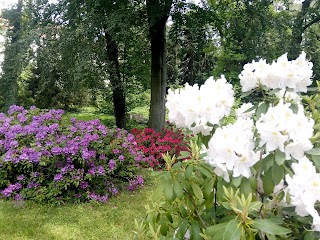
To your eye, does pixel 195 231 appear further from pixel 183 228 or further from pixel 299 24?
pixel 299 24

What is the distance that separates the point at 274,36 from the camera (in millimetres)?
11844

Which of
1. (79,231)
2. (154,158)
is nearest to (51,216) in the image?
(79,231)

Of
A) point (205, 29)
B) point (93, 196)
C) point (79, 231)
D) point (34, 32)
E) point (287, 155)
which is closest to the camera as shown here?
point (287, 155)

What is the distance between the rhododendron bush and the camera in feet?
3.18

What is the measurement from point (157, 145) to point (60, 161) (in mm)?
2569

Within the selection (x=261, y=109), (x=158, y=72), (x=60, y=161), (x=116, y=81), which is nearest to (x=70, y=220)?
(x=60, y=161)

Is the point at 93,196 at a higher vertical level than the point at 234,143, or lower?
lower

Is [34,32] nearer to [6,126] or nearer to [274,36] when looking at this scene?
[6,126]

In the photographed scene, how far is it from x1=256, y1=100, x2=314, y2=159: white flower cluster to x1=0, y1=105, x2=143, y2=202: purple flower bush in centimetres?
337

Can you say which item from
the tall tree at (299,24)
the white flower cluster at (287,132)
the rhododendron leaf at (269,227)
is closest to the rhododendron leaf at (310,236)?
the rhododendron leaf at (269,227)

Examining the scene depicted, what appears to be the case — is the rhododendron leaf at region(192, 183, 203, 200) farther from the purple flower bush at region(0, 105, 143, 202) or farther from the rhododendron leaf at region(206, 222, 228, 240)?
the purple flower bush at region(0, 105, 143, 202)


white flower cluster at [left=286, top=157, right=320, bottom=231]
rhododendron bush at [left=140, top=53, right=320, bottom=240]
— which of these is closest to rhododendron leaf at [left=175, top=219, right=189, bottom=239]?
rhododendron bush at [left=140, top=53, right=320, bottom=240]

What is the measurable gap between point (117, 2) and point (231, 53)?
6.88m

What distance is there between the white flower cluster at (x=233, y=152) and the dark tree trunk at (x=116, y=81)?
21.9 feet
